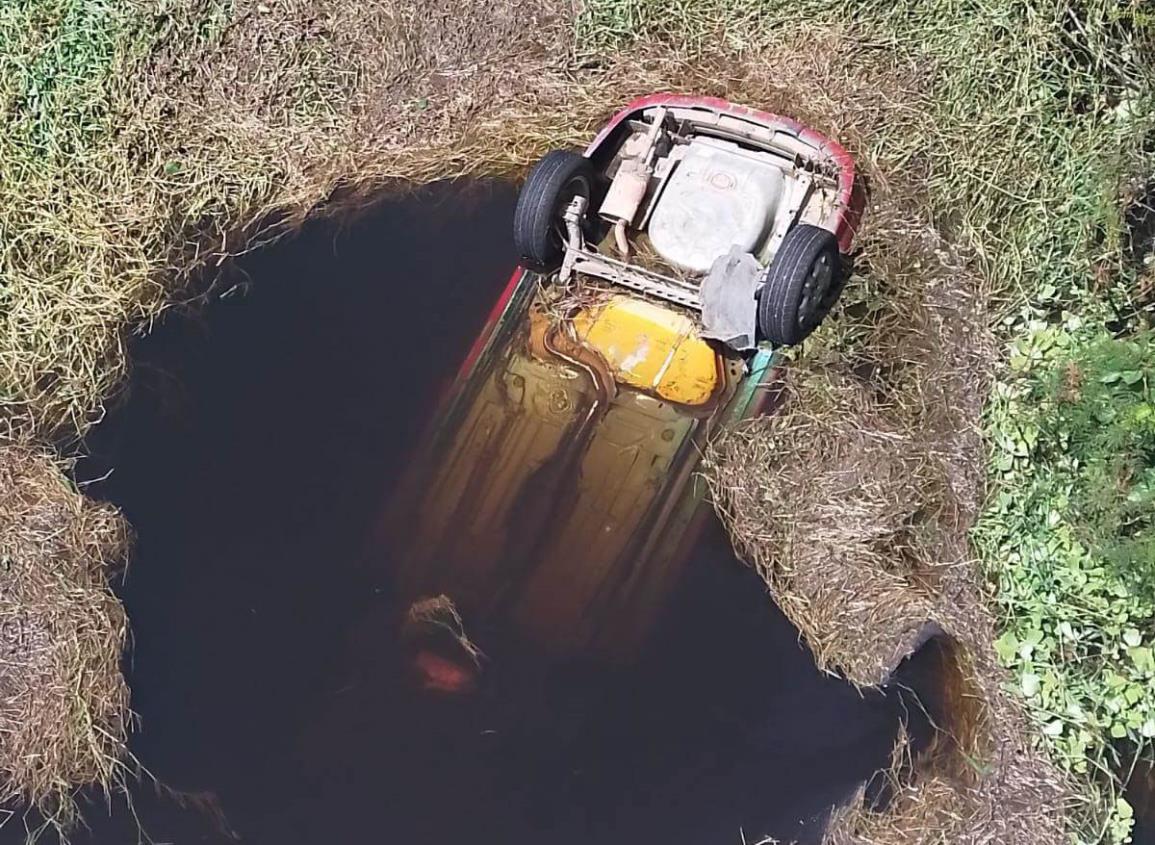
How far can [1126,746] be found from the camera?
11.0 feet

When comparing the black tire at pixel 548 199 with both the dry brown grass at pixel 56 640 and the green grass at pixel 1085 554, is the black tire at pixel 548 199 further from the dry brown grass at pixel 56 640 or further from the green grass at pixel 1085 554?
the dry brown grass at pixel 56 640

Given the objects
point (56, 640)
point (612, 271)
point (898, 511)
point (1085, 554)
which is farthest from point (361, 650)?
point (1085, 554)

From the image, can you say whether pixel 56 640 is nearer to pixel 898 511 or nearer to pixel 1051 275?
pixel 898 511

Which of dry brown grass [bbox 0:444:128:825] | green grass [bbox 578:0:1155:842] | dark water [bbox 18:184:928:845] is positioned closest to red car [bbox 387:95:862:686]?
dark water [bbox 18:184:928:845]

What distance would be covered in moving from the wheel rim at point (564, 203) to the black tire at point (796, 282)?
78cm

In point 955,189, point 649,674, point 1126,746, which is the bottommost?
point 649,674

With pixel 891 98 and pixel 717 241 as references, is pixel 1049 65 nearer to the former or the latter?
pixel 891 98

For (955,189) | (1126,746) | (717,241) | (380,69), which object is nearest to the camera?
(1126,746)

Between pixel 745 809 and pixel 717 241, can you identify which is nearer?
pixel 745 809

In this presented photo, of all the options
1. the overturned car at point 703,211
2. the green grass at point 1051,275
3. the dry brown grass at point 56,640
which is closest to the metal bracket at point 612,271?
the overturned car at point 703,211

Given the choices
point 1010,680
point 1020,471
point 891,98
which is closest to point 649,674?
point 1010,680

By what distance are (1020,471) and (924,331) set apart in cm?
64

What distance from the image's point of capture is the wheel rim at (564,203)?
3689mm

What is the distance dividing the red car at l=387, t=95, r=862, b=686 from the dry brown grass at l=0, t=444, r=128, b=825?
1231 mm
